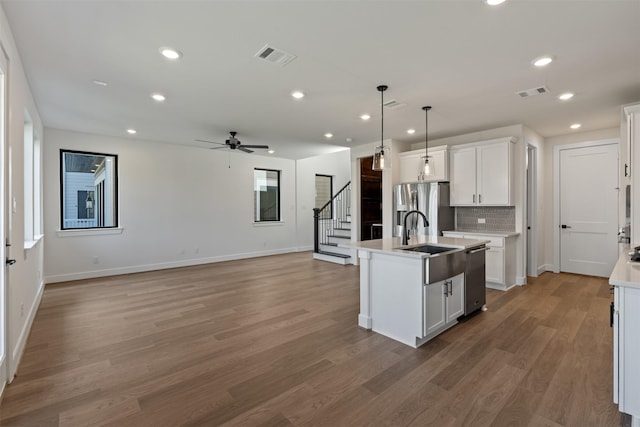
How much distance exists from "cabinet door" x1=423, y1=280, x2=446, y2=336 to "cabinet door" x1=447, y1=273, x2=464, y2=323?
0.12 meters

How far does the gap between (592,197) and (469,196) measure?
2.23 m

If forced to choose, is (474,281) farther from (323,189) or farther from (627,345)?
(323,189)

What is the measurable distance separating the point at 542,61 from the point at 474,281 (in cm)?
235

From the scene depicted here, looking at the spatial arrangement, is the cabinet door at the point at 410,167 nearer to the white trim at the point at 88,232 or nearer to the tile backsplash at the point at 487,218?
the tile backsplash at the point at 487,218

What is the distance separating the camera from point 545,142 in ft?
19.6

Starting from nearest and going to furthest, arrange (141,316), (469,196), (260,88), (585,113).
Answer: (260,88), (141,316), (585,113), (469,196)

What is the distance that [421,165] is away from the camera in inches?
228

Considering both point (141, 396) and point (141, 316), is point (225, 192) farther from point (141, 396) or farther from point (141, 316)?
point (141, 396)

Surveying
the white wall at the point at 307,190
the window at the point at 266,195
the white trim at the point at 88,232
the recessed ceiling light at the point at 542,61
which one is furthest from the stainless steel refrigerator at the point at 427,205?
the white trim at the point at 88,232

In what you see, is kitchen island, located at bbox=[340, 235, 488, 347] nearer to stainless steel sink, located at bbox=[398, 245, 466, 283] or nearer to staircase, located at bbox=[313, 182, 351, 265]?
stainless steel sink, located at bbox=[398, 245, 466, 283]

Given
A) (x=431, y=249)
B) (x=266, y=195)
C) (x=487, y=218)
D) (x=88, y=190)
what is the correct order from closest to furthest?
1. (x=431, y=249)
2. (x=487, y=218)
3. (x=88, y=190)
4. (x=266, y=195)

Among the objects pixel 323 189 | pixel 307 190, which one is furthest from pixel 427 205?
pixel 323 189

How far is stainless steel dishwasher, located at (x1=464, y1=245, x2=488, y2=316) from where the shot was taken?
11.6ft

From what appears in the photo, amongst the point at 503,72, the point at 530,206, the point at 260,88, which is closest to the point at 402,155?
the point at 530,206
